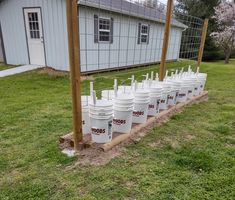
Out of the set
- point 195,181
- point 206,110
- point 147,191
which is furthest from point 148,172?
point 206,110

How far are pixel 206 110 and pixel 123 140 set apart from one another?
6.95 feet

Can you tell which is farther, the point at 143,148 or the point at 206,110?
the point at 206,110

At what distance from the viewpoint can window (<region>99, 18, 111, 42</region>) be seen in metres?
7.28

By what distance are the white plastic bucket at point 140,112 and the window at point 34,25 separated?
18.6ft

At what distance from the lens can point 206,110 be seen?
3926 millimetres

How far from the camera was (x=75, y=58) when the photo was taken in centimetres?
207

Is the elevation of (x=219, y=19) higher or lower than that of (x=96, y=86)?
higher

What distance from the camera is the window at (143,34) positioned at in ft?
31.0

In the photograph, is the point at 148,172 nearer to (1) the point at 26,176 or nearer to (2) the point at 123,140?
(2) the point at 123,140

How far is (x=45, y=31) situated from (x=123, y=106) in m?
5.55

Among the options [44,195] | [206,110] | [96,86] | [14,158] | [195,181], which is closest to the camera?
[44,195]

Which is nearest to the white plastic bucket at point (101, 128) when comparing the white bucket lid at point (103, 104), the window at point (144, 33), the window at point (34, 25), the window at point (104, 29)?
the white bucket lid at point (103, 104)

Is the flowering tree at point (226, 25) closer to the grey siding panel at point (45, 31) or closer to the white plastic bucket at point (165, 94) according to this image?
the grey siding panel at point (45, 31)

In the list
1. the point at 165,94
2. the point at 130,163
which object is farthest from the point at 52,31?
the point at 130,163
